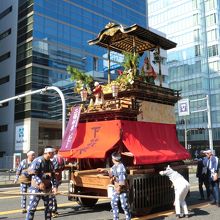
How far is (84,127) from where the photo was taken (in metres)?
11.4

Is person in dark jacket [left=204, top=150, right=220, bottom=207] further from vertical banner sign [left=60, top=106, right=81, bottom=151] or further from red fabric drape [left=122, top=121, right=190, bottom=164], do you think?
vertical banner sign [left=60, top=106, right=81, bottom=151]

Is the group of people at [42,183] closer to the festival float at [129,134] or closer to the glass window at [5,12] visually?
the festival float at [129,134]

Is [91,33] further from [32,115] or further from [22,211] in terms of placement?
[22,211]

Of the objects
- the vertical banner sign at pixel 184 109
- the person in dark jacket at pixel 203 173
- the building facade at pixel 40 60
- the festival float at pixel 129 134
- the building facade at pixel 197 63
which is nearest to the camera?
the festival float at pixel 129 134

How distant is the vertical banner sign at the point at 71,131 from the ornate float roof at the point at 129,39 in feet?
9.99

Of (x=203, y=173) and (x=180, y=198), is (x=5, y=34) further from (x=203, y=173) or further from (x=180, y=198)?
(x=180, y=198)

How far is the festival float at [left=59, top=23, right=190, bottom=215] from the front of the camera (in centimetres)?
1005

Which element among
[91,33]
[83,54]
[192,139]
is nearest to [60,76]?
[83,54]

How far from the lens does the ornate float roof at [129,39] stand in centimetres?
1188

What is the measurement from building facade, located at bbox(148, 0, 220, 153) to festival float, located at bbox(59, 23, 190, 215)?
201 ft

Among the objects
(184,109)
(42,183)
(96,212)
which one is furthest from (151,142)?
(184,109)

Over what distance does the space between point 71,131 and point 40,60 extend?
3898 centimetres

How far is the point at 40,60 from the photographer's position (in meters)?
48.5

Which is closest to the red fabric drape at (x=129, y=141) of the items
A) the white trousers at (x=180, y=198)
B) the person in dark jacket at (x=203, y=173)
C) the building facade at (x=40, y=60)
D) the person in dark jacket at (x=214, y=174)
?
the person in dark jacket at (x=214, y=174)
